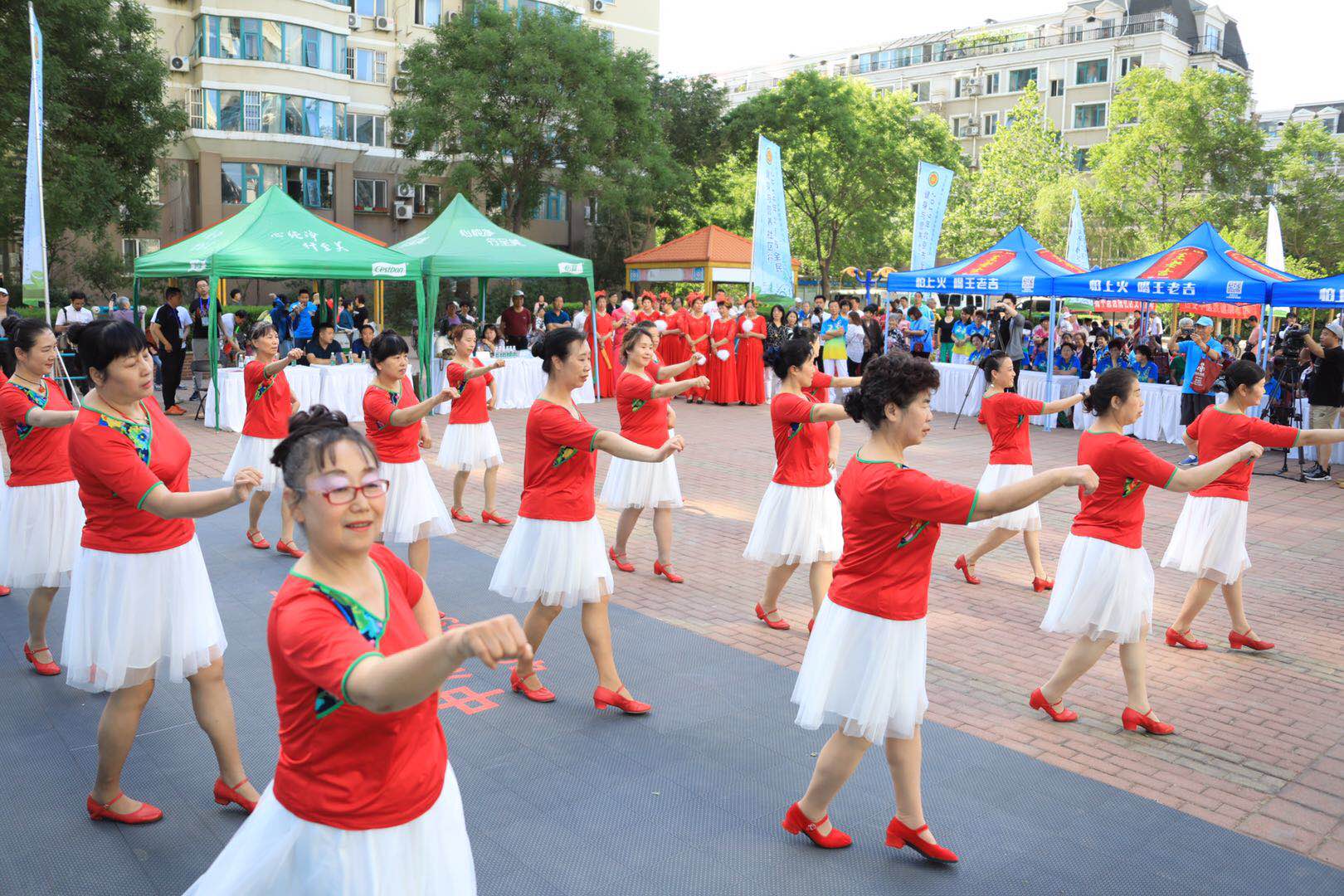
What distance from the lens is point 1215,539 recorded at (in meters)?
6.30

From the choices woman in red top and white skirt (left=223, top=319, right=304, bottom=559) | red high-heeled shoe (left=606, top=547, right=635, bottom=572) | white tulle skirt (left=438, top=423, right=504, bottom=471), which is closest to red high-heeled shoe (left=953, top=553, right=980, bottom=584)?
red high-heeled shoe (left=606, top=547, right=635, bottom=572)

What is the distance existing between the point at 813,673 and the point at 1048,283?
1473 centimetres

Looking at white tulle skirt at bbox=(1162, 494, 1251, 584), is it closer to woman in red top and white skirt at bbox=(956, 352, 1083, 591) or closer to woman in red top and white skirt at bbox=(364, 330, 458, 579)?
woman in red top and white skirt at bbox=(956, 352, 1083, 591)

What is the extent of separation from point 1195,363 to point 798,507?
1088 centimetres

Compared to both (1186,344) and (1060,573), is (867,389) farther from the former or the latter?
(1186,344)

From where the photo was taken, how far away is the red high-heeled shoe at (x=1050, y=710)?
17.9 ft

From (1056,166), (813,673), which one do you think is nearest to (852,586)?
(813,673)

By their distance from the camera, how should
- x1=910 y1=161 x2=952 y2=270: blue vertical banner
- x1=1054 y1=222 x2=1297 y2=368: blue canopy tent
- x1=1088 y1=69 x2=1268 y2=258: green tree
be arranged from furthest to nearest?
x1=1088 y1=69 x2=1268 y2=258: green tree
x1=910 y1=161 x2=952 y2=270: blue vertical banner
x1=1054 y1=222 x2=1297 y2=368: blue canopy tent

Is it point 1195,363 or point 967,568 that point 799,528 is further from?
point 1195,363

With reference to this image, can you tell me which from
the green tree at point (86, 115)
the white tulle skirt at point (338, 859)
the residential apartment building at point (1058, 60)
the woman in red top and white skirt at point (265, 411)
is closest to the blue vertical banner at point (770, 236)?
the woman in red top and white skirt at point (265, 411)

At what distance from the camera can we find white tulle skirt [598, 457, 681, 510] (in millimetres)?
8188

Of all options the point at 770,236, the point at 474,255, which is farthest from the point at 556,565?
the point at 474,255

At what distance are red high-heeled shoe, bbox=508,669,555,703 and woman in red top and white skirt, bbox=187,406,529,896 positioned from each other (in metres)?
3.07

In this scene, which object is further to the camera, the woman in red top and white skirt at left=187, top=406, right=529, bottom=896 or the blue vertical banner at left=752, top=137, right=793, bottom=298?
the blue vertical banner at left=752, top=137, right=793, bottom=298
